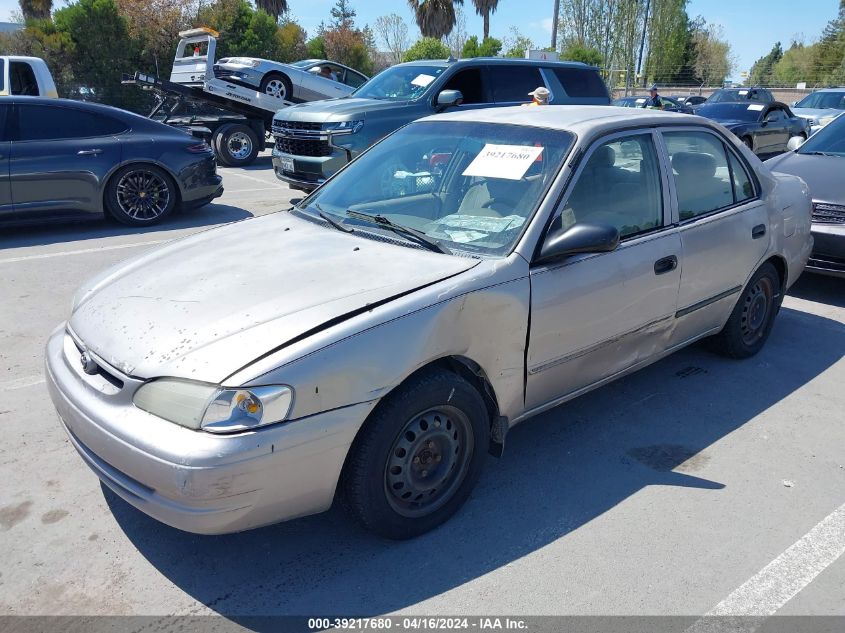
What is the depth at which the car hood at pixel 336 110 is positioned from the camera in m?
9.08

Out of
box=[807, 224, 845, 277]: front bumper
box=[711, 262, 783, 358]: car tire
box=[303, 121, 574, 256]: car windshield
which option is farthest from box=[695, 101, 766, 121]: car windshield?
box=[303, 121, 574, 256]: car windshield

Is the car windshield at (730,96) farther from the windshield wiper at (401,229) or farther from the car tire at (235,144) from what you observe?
the windshield wiper at (401,229)

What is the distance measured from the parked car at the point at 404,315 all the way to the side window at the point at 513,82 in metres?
6.03

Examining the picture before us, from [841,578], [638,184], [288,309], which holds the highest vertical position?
A: [638,184]

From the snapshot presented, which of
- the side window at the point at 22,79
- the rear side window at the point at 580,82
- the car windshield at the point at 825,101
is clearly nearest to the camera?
the rear side window at the point at 580,82

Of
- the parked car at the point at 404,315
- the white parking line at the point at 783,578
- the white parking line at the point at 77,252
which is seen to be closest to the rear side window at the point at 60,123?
the white parking line at the point at 77,252

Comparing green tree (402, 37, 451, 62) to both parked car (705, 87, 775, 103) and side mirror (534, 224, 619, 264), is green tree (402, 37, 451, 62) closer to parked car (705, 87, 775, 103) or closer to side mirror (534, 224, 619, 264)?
parked car (705, 87, 775, 103)

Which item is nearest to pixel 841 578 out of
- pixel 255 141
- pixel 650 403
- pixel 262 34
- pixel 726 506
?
pixel 726 506

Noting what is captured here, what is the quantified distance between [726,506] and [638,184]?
5.72 ft

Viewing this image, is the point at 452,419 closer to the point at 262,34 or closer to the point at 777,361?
the point at 777,361

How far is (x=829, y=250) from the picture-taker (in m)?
6.27

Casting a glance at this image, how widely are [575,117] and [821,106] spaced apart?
19.4 metres

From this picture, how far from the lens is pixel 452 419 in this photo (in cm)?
301

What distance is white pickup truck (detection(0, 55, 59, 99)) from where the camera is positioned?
11258mm
